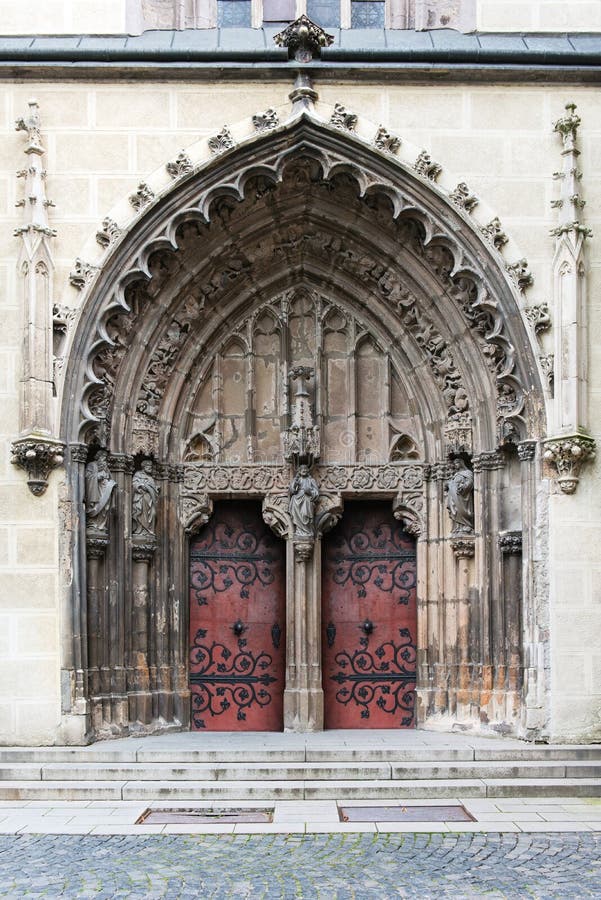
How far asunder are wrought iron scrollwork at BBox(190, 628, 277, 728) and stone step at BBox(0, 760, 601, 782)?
206 centimetres

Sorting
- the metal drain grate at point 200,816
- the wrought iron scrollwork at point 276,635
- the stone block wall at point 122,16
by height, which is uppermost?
the stone block wall at point 122,16

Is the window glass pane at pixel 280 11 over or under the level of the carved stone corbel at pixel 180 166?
over

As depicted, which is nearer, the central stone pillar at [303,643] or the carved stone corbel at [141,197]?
the carved stone corbel at [141,197]

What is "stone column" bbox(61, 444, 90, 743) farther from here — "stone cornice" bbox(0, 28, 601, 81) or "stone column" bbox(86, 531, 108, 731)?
"stone cornice" bbox(0, 28, 601, 81)

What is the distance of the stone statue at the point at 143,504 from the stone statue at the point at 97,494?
Result: 41 centimetres

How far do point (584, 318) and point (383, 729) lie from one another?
4.52 meters

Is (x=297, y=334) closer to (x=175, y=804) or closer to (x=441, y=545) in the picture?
(x=441, y=545)

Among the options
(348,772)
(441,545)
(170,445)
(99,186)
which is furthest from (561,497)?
(99,186)

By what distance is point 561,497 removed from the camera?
10781mm

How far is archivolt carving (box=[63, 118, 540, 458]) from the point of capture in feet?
36.5

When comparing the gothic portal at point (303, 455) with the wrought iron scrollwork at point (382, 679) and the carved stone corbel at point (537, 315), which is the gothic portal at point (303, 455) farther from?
the carved stone corbel at point (537, 315)

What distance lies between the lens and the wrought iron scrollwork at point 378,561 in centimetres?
1220

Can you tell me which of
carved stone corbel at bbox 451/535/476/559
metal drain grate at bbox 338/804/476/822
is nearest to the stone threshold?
metal drain grate at bbox 338/804/476/822

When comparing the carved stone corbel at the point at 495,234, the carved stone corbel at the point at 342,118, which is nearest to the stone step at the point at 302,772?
the carved stone corbel at the point at 495,234
